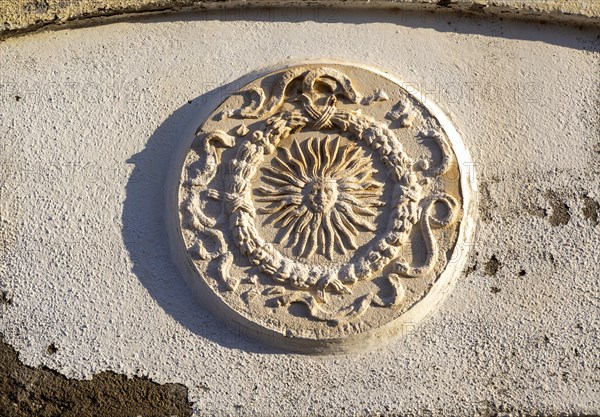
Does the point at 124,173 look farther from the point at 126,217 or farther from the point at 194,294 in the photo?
the point at 194,294

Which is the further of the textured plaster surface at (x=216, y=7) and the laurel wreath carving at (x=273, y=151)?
the textured plaster surface at (x=216, y=7)

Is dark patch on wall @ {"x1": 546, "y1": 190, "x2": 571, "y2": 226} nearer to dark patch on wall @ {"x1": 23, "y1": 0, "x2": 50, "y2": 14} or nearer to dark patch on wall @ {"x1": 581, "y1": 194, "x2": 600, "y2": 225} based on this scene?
dark patch on wall @ {"x1": 581, "y1": 194, "x2": 600, "y2": 225}

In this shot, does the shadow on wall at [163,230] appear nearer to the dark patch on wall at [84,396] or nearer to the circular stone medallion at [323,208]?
the circular stone medallion at [323,208]

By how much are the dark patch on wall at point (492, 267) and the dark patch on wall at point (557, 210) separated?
29 cm

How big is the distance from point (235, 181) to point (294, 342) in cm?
71

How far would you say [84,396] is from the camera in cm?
411

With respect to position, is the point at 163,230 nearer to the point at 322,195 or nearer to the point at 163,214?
the point at 163,214

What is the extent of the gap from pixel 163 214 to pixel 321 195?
678mm

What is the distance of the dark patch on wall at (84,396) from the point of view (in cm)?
407

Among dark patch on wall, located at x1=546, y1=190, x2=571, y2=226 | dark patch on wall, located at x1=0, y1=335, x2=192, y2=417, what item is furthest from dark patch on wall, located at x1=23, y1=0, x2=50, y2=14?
dark patch on wall, located at x1=546, y1=190, x2=571, y2=226

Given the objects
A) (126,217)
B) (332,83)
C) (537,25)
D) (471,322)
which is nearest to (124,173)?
(126,217)

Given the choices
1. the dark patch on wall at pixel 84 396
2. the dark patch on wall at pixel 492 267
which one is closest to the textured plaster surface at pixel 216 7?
the dark patch on wall at pixel 492 267

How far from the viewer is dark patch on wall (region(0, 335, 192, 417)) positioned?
4074 mm

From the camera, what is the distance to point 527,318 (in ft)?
13.5
